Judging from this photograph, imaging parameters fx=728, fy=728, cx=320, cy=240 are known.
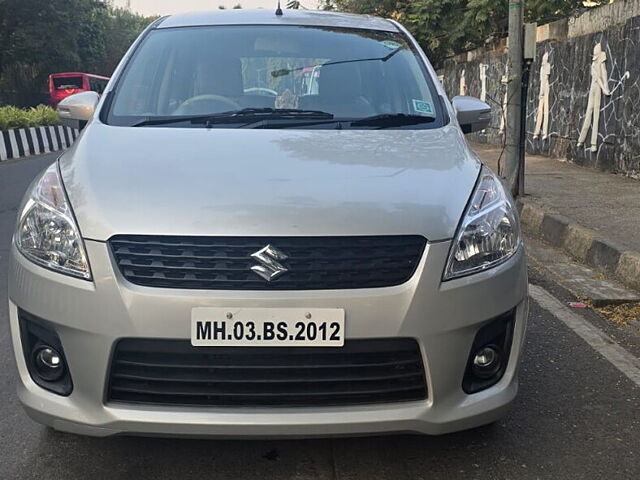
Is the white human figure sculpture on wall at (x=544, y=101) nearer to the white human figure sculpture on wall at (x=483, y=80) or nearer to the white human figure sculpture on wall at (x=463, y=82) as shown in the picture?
the white human figure sculpture on wall at (x=483, y=80)

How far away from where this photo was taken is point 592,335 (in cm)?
406

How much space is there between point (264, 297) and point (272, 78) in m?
1.61

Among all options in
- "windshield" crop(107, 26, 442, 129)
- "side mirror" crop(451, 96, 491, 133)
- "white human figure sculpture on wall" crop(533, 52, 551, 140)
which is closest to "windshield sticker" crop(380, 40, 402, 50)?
"windshield" crop(107, 26, 442, 129)

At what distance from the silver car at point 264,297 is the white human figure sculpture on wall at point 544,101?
1097 cm

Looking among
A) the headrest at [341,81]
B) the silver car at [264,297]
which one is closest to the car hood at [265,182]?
the silver car at [264,297]

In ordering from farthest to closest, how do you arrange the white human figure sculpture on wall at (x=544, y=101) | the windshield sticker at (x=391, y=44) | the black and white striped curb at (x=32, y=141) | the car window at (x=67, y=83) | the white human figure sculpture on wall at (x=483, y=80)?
1. the car window at (x=67, y=83)
2. the white human figure sculpture on wall at (x=483, y=80)
3. the black and white striped curb at (x=32, y=141)
4. the white human figure sculpture on wall at (x=544, y=101)
5. the windshield sticker at (x=391, y=44)

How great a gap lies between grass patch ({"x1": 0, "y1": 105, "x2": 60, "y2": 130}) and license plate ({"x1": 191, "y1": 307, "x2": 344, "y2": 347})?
1472 centimetres

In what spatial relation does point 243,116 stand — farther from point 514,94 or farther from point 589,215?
point 514,94

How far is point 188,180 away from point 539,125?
38.7 feet

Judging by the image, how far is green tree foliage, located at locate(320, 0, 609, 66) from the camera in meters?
17.0

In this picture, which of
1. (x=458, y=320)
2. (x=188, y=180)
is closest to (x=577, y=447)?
(x=458, y=320)

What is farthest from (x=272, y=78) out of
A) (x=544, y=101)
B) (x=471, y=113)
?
(x=544, y=101)

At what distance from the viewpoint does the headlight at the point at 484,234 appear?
7.52ft

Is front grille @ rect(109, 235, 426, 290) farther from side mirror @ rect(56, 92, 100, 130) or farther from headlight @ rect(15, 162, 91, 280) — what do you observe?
side mirror @ rect(56, 92, 100, 130)
